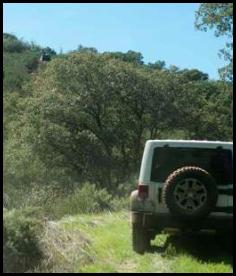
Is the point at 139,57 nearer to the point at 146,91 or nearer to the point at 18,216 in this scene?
the point at 146,91

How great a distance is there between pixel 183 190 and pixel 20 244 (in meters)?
2.46

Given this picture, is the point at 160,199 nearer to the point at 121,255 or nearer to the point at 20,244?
the point at 121,255

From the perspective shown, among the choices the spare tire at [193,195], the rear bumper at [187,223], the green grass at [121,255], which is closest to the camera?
the green grass at [121,255]

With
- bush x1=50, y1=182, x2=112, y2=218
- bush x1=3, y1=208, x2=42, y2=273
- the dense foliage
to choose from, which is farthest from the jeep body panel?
the dense foliage

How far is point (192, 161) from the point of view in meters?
9.59

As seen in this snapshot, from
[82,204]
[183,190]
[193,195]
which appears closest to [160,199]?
[183,190]

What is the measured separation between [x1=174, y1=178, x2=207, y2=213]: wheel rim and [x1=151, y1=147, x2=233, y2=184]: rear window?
46 cm

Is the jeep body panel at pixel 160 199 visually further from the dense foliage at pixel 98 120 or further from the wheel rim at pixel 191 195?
the dense foliage at pixel 98 120

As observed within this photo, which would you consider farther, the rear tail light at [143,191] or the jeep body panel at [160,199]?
the rear tail light at [143,191]

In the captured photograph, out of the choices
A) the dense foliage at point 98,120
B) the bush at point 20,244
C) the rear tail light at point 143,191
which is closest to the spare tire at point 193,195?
the rear tail light at point 143,191

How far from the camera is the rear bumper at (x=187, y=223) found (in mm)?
9188

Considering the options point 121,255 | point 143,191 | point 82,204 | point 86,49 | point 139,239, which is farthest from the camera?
point 86,49

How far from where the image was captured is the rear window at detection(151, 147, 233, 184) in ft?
31.2

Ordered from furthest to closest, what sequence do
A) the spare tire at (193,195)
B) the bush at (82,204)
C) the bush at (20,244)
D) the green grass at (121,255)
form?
1. the bush at (82,204)
2. the spare tire at (193,195)
3. the bush at (20,244)
4. the green grass at (121,255)
